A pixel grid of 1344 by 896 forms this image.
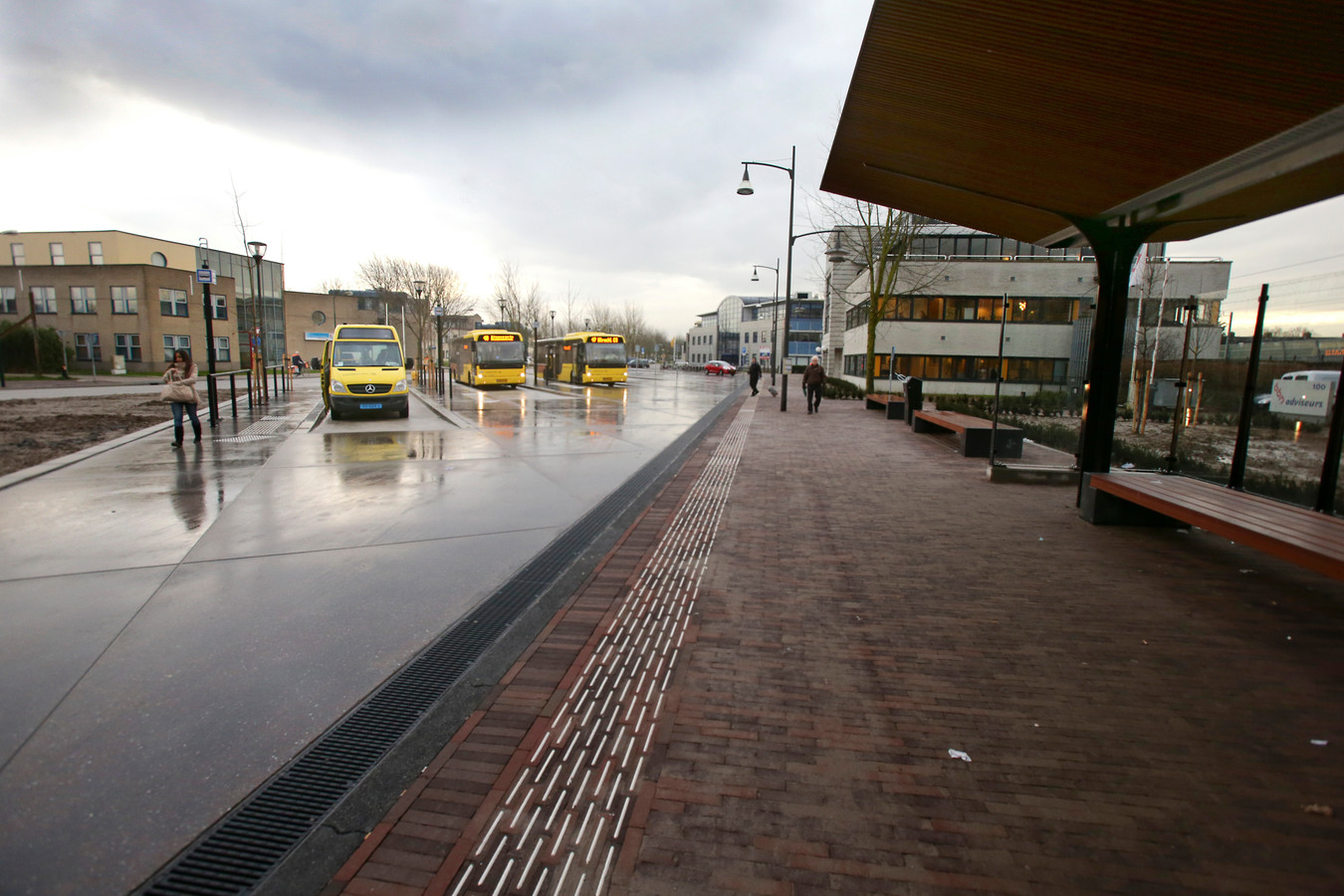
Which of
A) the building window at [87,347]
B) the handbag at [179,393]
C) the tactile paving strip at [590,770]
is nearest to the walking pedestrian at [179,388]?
the handbag at [179,393]

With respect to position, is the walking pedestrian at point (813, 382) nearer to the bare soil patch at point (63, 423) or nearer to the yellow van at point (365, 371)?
the yellow van at point (365, 371)

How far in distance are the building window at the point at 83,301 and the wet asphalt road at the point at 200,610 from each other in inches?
1828

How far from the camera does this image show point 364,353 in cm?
1827

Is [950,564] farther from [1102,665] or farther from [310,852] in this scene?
[310,852]

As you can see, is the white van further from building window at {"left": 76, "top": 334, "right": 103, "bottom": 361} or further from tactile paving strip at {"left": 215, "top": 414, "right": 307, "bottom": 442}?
building window at {"left": 76, "top": 334, "right": 103, "bottom": 361}

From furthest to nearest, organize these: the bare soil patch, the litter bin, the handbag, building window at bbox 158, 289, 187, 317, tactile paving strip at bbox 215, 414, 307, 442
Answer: building window at bbox 158, 289, 187, 317
the litter bin
tactile paving strip at bbox 215, 414, 307, 442
the handbag
the bare soil patch

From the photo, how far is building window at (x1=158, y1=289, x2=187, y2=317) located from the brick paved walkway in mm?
54409

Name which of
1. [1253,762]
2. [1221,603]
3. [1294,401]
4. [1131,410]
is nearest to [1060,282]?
[1131,410]

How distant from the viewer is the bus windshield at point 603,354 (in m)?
36.0

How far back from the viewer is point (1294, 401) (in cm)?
760

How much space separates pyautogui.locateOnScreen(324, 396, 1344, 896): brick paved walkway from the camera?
2355mm

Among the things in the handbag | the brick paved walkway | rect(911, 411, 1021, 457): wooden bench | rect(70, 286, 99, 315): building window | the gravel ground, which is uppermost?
rect(70, 286, 99, 315): building window

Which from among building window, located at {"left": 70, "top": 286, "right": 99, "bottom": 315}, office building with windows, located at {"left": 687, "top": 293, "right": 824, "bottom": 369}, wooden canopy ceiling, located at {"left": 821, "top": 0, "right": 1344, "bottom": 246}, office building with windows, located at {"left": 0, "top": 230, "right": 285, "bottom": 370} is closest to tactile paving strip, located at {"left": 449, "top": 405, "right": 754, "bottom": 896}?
wooden canopy ceiling, located at {"left": 821, "top": 0, "right": 1344, "bottom": 246}

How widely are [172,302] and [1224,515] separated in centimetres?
5852
